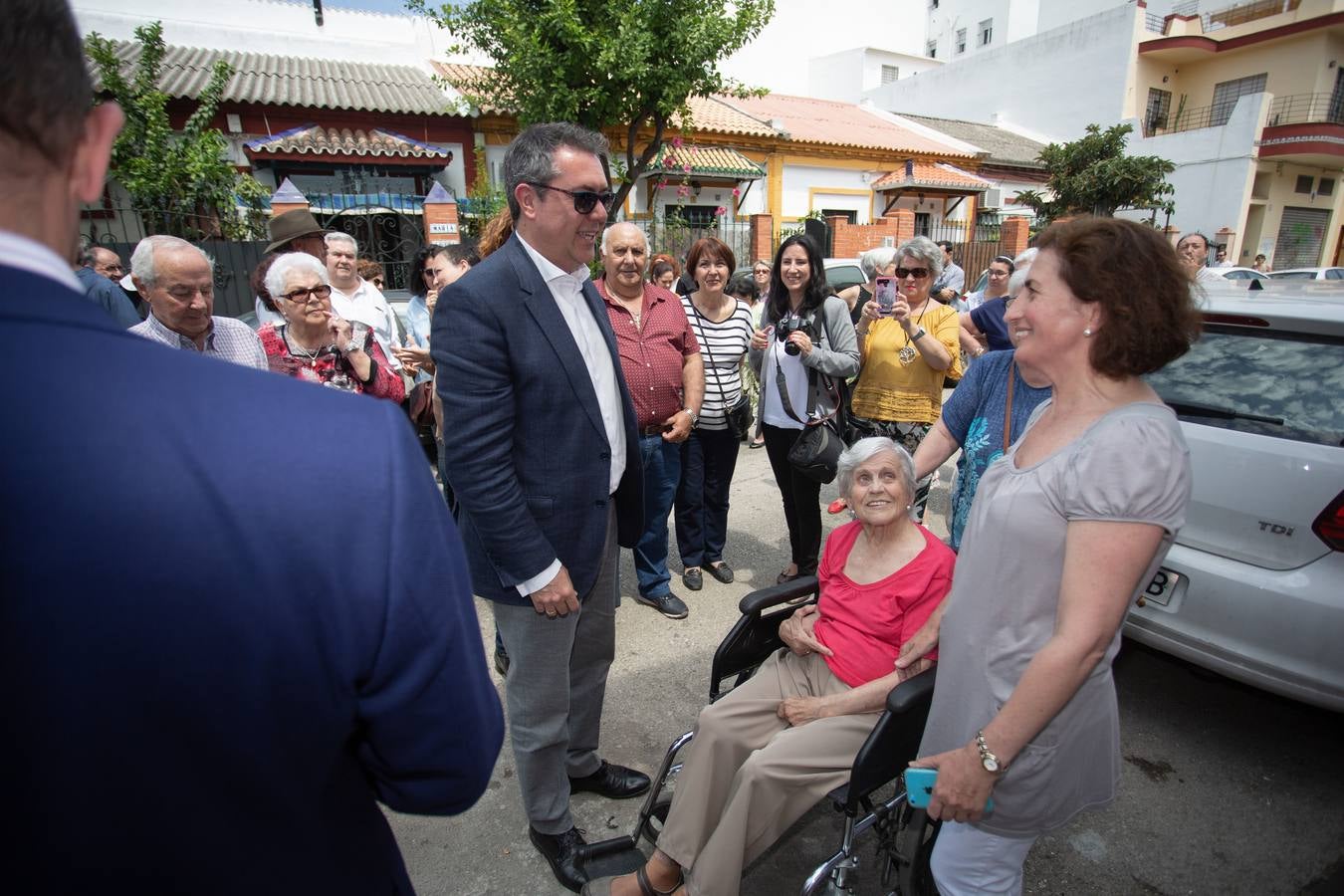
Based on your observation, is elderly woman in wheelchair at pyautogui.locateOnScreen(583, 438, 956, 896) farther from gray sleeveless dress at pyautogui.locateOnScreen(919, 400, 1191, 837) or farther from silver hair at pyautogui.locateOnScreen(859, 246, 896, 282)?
silver hair at pyautogui.locateOnScreen(859, 246, 896, 282)

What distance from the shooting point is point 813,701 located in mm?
2021

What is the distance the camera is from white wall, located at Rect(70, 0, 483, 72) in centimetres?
1272

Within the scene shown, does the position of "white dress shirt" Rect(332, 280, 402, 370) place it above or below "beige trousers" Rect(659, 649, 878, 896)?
above

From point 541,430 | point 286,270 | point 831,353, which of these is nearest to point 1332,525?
point 831,353

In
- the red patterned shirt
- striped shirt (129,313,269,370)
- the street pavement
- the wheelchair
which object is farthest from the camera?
the red patterned shirt

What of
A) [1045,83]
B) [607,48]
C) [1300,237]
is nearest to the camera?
[607,48]

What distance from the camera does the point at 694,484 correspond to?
13.1ft

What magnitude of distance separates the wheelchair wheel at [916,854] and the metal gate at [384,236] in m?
8.61

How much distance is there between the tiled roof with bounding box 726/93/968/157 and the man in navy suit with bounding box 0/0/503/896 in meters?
18.3

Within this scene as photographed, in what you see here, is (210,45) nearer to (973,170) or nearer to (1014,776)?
(1014,776)

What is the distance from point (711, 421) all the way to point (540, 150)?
85.9 inches

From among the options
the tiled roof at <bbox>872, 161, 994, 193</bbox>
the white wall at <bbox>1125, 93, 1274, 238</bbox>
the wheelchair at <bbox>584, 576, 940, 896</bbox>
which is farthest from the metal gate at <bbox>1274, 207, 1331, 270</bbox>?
the wheelchair at <bbox>584, 576, 940, 896</bbox>

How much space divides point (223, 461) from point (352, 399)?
11cm

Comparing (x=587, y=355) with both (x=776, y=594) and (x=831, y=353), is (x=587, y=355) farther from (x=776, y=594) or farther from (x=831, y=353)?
(x=831, y=353)
